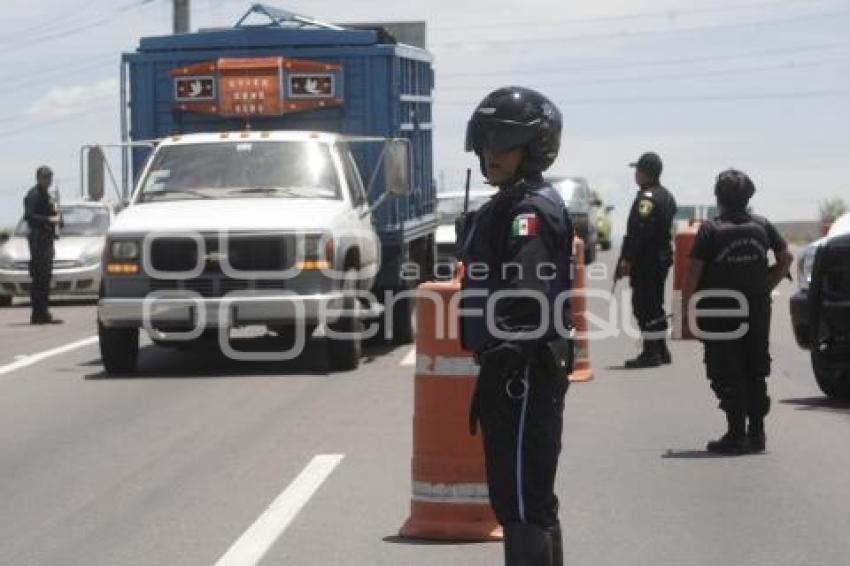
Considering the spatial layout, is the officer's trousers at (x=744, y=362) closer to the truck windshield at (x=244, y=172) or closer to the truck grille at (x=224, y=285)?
the truck grille at (x=224, y=285)

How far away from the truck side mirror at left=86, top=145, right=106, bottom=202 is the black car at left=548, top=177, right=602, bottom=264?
17074 millimetres

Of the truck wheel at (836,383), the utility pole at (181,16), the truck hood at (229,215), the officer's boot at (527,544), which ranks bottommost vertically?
the truck wheel at (836,383)

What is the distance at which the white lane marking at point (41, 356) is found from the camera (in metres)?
17.4

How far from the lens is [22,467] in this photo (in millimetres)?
11055

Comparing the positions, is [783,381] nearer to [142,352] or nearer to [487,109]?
[142,352]

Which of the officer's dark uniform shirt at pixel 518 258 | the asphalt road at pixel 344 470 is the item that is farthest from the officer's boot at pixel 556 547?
the asphalt road at pixel 344 470

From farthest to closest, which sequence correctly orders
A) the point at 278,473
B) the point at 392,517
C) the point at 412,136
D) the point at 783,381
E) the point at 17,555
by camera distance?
the point at 412,136
the point at 783,381
the point at 278,473
the point at 392,517
the point at 17,555

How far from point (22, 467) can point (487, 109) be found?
5605 millimetres

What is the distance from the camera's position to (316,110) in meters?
18.7

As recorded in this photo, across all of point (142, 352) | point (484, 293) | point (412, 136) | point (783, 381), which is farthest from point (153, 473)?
point (412, 136)

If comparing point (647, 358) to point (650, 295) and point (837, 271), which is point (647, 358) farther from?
point (837, 271)

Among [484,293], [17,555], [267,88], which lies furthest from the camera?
[267,88]

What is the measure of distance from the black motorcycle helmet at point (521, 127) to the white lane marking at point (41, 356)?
37.1 ft

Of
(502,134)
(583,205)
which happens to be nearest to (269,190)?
(502,134)
